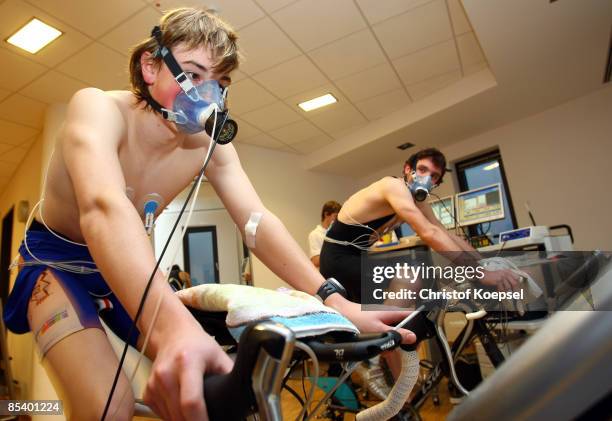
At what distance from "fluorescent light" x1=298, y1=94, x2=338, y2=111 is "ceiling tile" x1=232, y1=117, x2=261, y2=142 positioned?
0.72 metres

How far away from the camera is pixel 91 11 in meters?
2.46

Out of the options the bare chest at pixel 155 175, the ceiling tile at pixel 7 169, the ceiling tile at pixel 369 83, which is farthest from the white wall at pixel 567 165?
the ceiling tile at pixel 7 169

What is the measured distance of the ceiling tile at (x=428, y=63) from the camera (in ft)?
11.5

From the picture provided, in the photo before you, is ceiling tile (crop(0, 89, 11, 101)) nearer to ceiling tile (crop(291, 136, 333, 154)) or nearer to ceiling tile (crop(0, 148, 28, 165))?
ceiling tile (crop(0, 148, 28, 165))

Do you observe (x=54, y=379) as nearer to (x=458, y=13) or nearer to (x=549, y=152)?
(x=458, y=13)

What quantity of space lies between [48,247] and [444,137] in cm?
491

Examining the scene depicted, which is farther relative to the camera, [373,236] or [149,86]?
[373,236]

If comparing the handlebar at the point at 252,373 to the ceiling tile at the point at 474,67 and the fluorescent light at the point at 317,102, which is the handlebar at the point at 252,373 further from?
the ceiling tile at the point at 474,67

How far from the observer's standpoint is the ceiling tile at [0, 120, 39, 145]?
3.62m

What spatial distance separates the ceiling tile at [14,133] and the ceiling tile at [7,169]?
2.48ft

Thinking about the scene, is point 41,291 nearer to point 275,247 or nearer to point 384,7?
point 275,247

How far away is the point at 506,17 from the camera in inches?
110

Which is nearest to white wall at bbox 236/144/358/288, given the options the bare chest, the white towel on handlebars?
the bare chest

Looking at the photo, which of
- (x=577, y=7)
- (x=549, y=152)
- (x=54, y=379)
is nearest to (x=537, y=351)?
(x=54, y=379)
